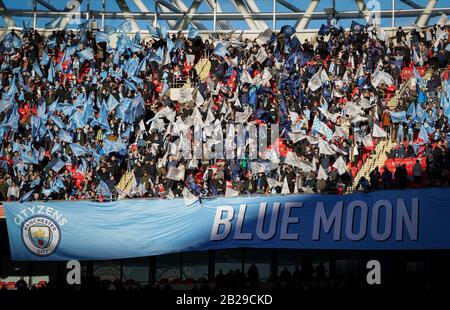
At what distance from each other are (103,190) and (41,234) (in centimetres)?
213

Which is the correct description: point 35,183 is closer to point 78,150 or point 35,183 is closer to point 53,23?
point 78,150

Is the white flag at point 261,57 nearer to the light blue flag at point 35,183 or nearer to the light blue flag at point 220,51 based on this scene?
the light blue flag at point 220,51

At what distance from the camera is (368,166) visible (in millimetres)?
28969

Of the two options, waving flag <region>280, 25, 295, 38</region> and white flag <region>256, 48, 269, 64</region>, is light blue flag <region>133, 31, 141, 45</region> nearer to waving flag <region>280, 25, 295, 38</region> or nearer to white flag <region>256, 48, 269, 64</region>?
white flag <region>256, 48, 269, 64</region>

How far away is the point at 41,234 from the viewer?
29219mm

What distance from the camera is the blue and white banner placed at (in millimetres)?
26453

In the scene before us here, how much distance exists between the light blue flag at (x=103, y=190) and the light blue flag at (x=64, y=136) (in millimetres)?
2324

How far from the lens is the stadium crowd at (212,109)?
1131 inches

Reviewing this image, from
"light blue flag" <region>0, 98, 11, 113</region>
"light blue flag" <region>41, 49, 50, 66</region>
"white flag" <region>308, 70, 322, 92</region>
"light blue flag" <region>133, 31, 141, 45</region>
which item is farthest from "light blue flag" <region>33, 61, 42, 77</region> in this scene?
"white flag" <region>308, 70, 322, 92</region>

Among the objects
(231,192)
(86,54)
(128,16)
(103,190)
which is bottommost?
(231,192)

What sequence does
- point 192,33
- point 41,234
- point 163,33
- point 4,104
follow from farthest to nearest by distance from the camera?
point 163,33, point 192,33, point 4,104, point 41,234

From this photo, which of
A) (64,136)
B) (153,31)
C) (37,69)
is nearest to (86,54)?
(37,69)
